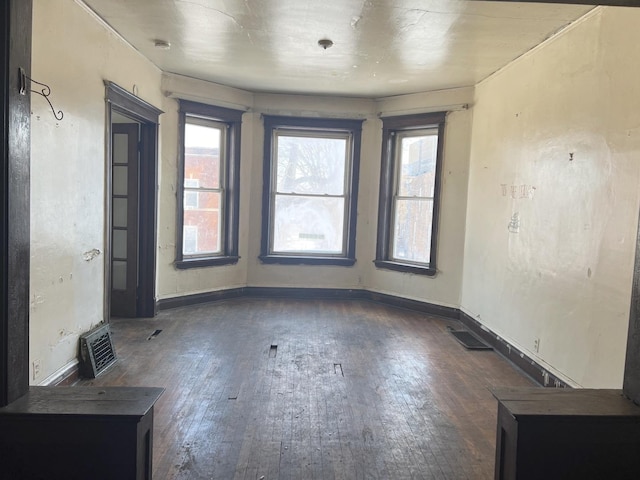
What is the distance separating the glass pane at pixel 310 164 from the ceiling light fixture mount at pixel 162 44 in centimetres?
215

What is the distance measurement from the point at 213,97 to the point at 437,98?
2.65 meters

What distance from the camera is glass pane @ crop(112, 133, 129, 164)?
4.68 m

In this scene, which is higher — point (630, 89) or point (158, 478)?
point (630, 89)

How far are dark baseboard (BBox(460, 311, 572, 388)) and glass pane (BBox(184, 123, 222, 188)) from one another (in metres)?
3.47

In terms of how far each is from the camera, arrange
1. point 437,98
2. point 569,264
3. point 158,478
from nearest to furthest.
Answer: point 158,478
point 569,264
point 437,98

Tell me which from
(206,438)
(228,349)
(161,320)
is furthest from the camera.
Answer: (161,320)

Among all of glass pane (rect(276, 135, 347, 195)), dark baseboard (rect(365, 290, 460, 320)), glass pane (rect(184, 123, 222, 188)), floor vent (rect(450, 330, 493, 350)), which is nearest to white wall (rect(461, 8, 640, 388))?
floor vent (rect(450, 330, 493, 350))

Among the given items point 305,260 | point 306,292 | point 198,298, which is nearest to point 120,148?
point 198,298

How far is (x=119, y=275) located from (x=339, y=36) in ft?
10.8

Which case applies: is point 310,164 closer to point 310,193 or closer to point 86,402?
point 310,193

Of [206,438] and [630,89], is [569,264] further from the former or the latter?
[206,438]

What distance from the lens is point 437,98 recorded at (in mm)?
5324

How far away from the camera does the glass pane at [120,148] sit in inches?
184

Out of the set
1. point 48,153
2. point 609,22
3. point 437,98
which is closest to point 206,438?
point 48,153
